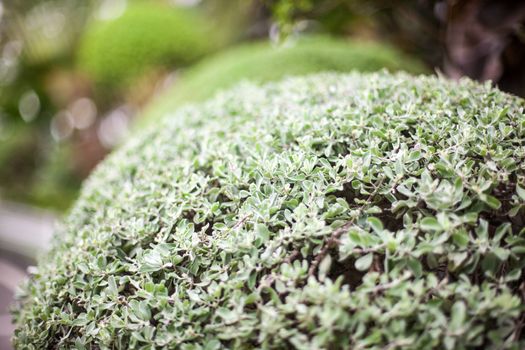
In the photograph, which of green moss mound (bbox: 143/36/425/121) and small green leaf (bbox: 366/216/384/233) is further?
green moss mound (bbox: 143/36/425/121)

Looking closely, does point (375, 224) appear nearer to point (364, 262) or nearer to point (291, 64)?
point (364, 262)

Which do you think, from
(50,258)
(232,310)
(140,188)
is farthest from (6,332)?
(232,310)

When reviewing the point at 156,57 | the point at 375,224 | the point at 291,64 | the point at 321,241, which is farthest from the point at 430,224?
the point at 156,57

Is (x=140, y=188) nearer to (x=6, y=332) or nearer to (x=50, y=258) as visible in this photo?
(x=50, y=258)

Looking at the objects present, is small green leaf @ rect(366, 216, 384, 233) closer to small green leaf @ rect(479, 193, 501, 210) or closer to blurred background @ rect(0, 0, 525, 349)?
small green leaf @ rect(479, 193, 501, 210)

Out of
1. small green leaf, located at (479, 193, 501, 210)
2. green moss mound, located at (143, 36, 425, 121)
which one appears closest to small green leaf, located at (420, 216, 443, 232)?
small green leaf, located at (479, 193, 501, 210)

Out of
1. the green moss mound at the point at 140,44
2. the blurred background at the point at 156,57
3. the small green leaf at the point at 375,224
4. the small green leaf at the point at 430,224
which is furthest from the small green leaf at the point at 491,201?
the green moss mound at the point at 140,44
